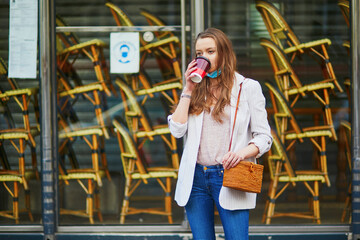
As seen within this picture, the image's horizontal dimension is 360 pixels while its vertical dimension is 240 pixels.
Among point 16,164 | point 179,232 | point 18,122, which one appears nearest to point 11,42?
point 18,122

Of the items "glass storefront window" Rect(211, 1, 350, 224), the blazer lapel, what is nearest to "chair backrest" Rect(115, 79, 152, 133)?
"glass storefront window" Rect(211, 1, 350, 224)

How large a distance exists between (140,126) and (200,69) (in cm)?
252

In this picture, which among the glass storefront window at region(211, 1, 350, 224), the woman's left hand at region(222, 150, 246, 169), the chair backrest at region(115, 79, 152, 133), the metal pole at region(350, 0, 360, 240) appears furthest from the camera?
the chair backrest at region(115, 79, 152, 133)

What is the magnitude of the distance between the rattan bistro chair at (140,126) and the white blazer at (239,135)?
7.25 ft

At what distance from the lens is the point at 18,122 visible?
203 inches

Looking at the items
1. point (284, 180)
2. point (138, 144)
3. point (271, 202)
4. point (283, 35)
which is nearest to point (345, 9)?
point (283, 35)

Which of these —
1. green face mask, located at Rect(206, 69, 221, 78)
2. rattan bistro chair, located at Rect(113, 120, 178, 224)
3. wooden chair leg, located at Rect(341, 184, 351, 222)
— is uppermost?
green face mask, located at Rect(206, 69, 221, 78)

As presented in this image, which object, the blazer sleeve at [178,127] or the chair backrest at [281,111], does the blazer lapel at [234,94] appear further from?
the chair backrest at [281,111]

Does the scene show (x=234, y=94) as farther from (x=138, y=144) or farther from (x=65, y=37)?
(x=65, y=37)

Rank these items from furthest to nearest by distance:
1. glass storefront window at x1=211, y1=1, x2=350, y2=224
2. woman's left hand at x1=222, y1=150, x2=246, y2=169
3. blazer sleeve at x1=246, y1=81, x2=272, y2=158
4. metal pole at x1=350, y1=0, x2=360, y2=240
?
glass storefront window at x1=211, y1=1, x2=350, y2=224, metal pole at x1=350, y1=0, x2=360, y2=240, blazer sleeve at x1=246, y1=81, x2=272, y2=158, woman's left hand at x1=222, y1=150, x2=246, y2=169

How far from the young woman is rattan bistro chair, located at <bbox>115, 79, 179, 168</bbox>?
221cm

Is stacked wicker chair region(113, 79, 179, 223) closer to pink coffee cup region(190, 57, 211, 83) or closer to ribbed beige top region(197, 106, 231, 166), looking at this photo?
ribbed beige top region(197, 106, 231, 166)

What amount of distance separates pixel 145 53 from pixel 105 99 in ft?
2.05

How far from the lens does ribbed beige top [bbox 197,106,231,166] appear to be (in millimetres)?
2863
